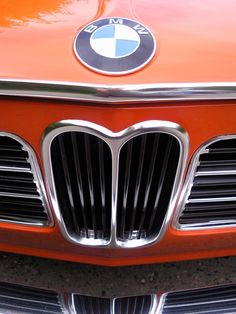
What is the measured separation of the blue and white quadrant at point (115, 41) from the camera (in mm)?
1607

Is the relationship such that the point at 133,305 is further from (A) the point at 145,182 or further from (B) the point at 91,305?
(A) the point at 145,182

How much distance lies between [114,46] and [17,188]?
0.65 metres

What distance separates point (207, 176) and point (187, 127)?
28 cm

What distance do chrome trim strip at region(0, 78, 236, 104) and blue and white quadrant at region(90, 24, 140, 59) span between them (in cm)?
13

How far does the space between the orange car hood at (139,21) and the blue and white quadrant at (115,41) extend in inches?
2.8

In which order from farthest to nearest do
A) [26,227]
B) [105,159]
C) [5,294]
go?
[26,227]
[5,294]
[105,159]

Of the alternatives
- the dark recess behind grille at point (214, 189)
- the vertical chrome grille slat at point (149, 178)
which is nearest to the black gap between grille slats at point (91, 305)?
the vertical chrome grille slat at point (149, 178)

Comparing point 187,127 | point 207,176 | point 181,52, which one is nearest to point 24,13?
point 181,52

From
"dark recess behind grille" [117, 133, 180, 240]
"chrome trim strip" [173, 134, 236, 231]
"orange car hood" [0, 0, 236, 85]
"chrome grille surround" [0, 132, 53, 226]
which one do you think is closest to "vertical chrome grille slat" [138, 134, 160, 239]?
"dark recess behind grille" [117, 133, 180, 240]

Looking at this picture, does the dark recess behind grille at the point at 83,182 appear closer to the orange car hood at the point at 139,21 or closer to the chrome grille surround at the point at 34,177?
the chrome grille surround at the point at 34,177

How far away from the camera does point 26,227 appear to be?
1.96 meters

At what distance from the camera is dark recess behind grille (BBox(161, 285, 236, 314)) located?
5.84ft

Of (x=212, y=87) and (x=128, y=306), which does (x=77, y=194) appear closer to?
(x=128, y=306)

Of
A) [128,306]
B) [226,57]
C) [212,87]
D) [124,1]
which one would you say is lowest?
[128,306]
